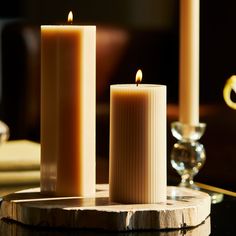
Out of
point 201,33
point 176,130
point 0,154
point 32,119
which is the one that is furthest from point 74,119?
point 201,33

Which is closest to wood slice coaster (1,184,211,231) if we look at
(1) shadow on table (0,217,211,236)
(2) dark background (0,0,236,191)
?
(1) shadow on table (0,217,211,236)

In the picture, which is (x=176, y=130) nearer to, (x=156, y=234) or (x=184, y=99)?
(x=184, y=99)

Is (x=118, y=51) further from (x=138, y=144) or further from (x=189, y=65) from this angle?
(x=138, y=144)

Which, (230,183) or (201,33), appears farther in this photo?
(201,33)

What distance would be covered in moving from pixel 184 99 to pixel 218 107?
1.74m

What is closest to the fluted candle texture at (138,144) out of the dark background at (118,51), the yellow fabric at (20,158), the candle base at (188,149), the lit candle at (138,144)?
the lit candle at (138,144)

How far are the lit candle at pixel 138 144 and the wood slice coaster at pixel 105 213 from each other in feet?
0.06

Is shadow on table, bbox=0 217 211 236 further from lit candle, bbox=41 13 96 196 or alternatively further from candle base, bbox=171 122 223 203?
candle base, bbox=171 122 223 203

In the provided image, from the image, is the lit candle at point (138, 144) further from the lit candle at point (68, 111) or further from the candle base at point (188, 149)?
the candle base at point (188, 149)

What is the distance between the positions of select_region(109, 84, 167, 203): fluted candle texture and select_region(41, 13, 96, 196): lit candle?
49mm

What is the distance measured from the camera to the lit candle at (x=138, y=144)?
2.99ft

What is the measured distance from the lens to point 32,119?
290 centimetres

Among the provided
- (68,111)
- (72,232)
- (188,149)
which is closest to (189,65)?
(188,149)

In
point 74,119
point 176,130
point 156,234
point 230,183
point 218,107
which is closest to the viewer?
point 156,234
